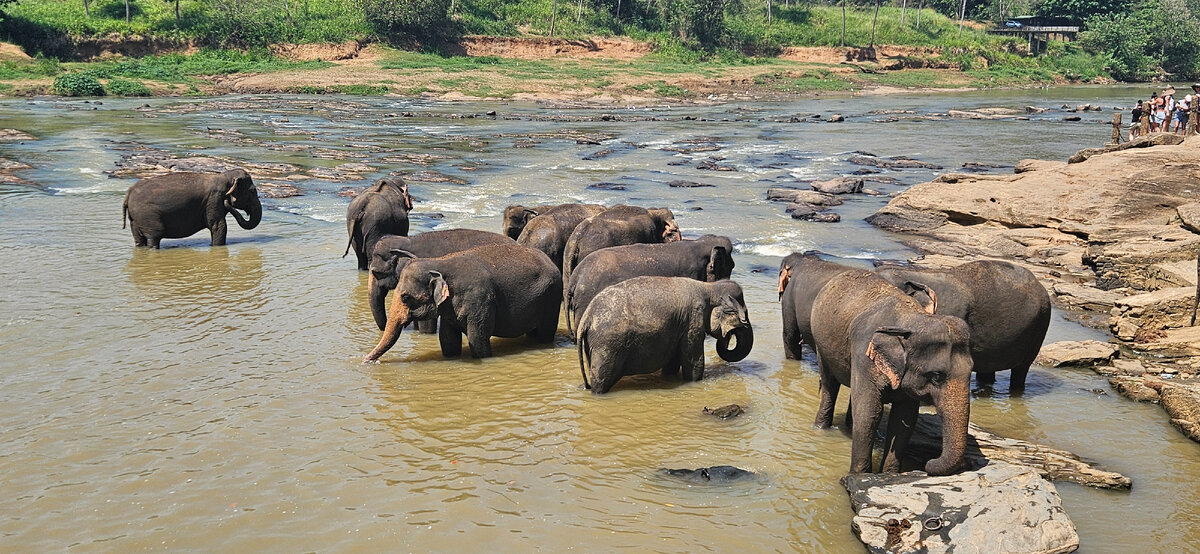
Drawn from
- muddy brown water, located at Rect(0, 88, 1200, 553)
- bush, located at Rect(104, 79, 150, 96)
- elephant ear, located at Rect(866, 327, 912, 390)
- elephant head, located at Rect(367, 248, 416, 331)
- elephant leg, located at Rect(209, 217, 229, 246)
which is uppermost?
bush, located at Rect(104, 79, 150, 96)

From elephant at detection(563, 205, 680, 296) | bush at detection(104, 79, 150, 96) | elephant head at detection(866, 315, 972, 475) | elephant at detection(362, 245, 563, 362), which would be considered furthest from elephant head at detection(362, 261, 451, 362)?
bush at detection(104, 79, 150, 96)

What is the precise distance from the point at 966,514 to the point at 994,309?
2.94 m

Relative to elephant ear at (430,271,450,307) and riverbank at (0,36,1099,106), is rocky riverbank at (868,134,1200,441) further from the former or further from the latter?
riverbank at (0,36,1099,106)

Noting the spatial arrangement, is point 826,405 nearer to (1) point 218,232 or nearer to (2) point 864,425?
(2) point 864,425

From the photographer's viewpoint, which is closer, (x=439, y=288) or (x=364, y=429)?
(x=364, y=429)

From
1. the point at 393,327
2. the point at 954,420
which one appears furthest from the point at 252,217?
the point at 954,420

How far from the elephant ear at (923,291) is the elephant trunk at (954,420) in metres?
1.35

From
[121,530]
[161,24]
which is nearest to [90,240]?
[121,530]

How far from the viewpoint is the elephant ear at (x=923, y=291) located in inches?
288

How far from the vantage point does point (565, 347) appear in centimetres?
1002

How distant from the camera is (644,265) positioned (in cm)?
988

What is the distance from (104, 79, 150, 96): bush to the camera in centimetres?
4781

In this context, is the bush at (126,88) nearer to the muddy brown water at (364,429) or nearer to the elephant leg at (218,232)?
the muddy brown water at (364,429)

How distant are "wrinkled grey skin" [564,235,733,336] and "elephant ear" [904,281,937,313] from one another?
8.68 feet
